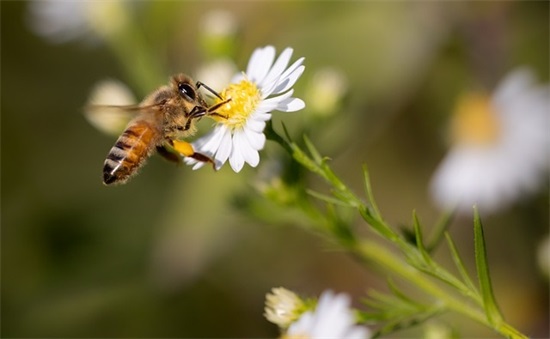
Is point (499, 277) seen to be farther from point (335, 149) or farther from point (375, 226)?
point (375, 226)

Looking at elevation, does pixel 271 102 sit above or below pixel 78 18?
below

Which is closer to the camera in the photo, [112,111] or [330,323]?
[330,323]

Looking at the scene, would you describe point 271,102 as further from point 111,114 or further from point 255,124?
point 111,114

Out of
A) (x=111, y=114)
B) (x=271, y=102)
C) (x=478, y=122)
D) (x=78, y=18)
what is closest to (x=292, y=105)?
(x=271, y=102)

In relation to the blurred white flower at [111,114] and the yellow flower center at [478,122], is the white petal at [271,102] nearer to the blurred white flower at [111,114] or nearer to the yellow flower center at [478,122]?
the blurred white flower at [111,114]

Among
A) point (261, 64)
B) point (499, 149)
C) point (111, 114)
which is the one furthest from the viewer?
point (499, 149)

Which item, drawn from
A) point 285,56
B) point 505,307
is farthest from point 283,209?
point 505,307

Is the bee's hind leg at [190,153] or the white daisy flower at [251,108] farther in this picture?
the bee's hind leg at [190,153]

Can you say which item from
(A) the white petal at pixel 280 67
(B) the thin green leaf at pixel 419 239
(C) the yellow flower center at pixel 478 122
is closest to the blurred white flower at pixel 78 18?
(C) the yellow flower center at pixel 478 122
